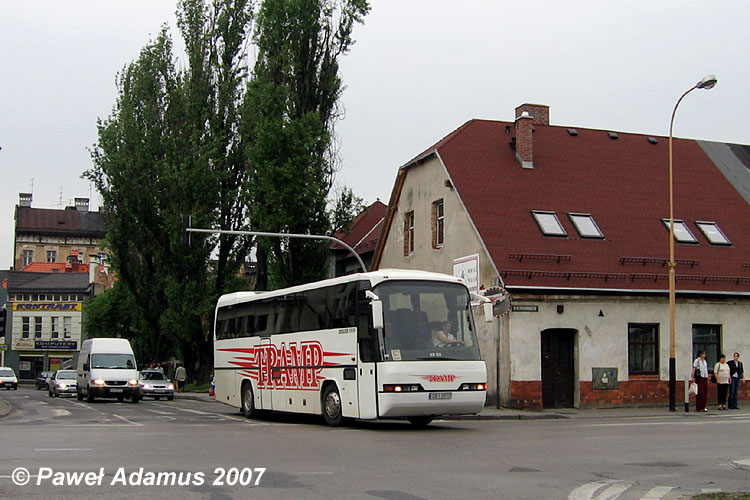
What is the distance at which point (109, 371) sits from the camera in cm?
3638

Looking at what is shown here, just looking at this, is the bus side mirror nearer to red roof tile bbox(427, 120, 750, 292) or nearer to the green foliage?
red roof tile bbox(427, 120, 750, 292)

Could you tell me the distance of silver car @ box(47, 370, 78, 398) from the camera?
46906mm

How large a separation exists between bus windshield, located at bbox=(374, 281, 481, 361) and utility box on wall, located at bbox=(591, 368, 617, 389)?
10585 mm

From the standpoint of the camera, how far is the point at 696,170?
120 feet

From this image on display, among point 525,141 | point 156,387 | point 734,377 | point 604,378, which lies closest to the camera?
point 734,377

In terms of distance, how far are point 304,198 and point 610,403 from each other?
1486cm

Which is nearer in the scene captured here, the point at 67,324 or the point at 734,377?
the point at 734,377

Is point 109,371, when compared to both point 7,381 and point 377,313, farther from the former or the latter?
point 7,381

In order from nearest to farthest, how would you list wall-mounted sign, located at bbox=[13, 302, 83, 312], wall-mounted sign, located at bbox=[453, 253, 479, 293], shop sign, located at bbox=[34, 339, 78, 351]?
wall-mounted sign, located at bbox=[453, 253, 479, 293] < shop sign, located at bbox=[34, 339, 78, 351] < wall-mounted sign, located at bbox=[13, 302, 83, 312]

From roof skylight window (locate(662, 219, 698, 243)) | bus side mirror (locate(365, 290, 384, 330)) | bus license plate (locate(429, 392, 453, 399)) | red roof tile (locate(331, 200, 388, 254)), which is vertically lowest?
bus license plate (locate(429, 392, 453, 399))

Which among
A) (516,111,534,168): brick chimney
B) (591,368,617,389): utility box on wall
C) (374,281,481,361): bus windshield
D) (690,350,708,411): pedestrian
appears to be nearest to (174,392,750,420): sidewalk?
(690,350,708,411): pedestrian

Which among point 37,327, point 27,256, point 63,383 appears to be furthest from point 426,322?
point 27,256

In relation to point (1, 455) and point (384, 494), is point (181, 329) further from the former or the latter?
point (384, 494)

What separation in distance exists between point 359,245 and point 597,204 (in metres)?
18.3
